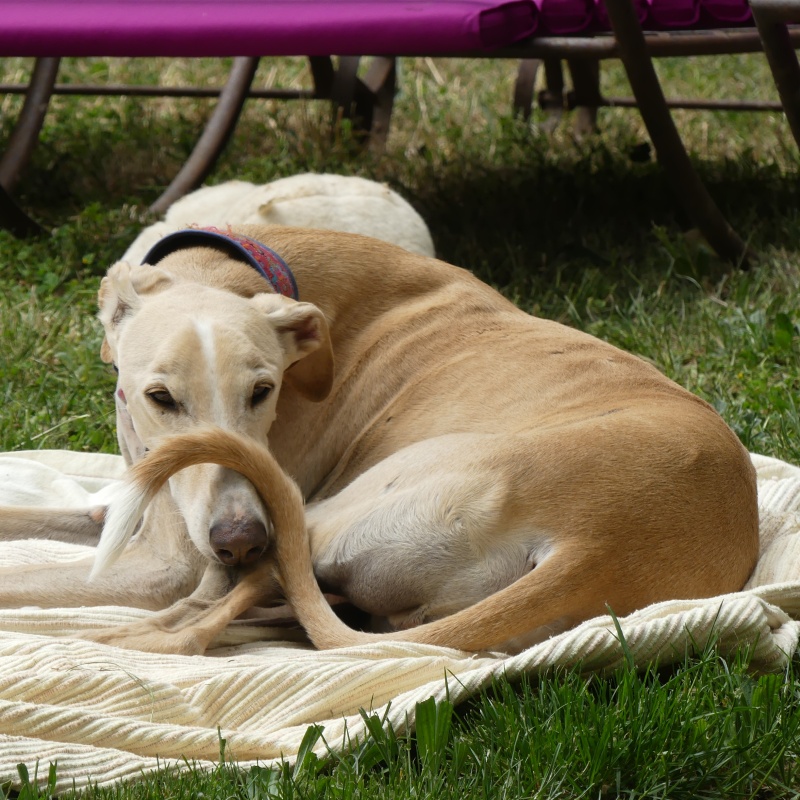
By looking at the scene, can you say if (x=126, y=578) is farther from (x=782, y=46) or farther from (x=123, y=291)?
(x=782, y=46)

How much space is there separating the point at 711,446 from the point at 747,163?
12.9 feet

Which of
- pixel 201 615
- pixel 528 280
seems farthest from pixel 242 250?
pixel 528 280

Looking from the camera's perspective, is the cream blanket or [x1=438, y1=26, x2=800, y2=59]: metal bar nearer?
the cream blanket

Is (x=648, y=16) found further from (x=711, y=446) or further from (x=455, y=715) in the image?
(x=455, y=715)

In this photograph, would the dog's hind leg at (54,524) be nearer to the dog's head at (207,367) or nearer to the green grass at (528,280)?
the dog's head at (207,367)

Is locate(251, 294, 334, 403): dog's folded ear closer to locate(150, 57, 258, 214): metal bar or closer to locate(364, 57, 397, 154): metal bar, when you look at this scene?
locate(150, 57, 258, 214): metal bar

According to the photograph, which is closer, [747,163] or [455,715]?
[455,715]

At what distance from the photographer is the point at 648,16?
500 cm

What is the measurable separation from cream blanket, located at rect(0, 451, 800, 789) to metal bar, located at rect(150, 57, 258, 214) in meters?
3.52

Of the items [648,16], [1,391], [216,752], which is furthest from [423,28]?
[216,752]

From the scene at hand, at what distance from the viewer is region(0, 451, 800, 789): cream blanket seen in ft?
6.30

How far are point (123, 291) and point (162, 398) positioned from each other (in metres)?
0.34

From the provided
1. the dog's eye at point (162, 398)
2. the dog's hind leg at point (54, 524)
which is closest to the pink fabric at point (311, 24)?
the dog's hind leg at point (54, 524)

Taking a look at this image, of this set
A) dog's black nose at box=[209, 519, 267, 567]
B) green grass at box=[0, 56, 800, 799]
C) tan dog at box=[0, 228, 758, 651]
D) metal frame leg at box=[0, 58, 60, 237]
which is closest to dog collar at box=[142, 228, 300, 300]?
tan dog at box=[0, 228, 758, 651]
